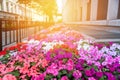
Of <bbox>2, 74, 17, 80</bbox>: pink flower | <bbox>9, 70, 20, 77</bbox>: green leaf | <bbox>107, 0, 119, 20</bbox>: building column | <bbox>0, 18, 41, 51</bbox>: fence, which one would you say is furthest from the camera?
<bbox>107, 0, 119, 20</bbox>: building column

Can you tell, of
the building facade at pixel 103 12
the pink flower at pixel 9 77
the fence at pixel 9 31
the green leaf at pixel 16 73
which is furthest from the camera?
the building facade at pixel 103 12

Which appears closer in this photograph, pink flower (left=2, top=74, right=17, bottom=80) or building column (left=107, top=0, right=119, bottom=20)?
pink flower (left=2, top=74, right=17, bottom=80)

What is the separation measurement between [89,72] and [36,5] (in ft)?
94.2

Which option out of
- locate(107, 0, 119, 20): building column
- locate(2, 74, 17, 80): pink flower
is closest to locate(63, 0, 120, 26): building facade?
locate(107, 0, 119, 20): building column

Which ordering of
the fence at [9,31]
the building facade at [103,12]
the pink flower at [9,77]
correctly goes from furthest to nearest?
the building facade at [103,12] < the fence at [9,31] < the pink flower at [9,77]

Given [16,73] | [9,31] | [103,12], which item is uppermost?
[103,12]

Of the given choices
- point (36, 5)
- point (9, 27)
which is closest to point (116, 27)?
point (9, 27)

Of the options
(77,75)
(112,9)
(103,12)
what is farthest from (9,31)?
(103,12)

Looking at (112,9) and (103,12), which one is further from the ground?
(103,12)

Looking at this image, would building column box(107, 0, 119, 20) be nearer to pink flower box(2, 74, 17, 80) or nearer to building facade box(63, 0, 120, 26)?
building facade box(63, 0, 120, 26)

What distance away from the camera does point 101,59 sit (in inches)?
104

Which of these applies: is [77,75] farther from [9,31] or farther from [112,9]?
[112,9]

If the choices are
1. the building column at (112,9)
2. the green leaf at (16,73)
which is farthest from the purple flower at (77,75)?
the building column at (112,9)

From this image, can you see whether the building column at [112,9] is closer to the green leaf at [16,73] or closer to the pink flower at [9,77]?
the green leaf at [16,73]
